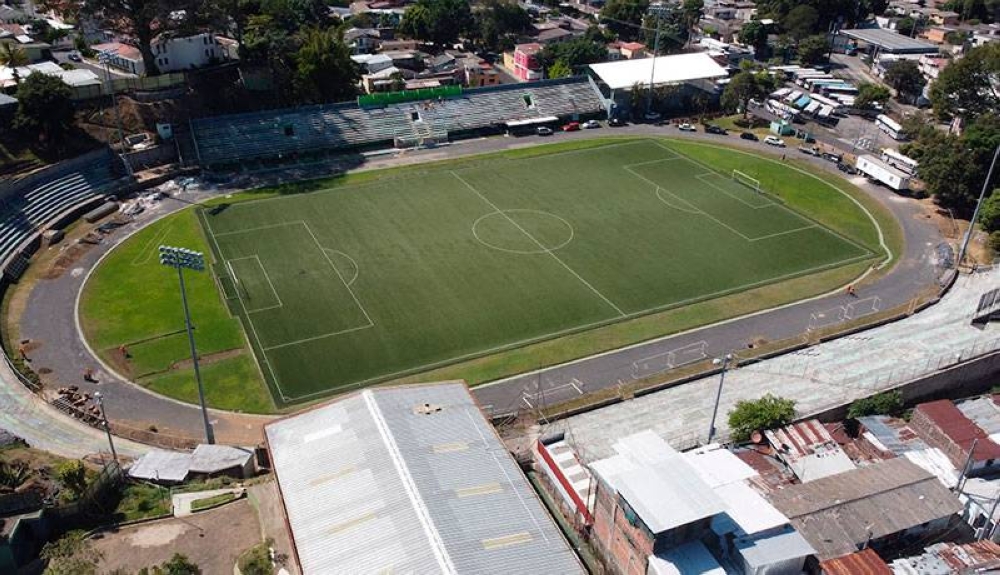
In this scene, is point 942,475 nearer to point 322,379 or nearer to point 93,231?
point 322,379

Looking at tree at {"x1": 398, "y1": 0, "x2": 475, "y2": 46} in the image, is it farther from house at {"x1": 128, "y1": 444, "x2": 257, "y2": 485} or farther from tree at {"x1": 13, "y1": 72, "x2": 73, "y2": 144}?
house at {"x1": 128, "y1": 444, "x2": 257, "y2": 485}

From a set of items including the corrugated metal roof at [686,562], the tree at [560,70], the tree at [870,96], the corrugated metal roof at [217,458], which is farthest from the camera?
the tree at [560,70]

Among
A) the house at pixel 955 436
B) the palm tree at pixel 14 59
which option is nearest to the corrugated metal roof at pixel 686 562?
the house at pixel 955 436

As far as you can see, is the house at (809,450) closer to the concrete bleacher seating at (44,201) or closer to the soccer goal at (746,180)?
the soccer goal at (746,180)

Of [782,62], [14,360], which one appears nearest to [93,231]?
[14,360]

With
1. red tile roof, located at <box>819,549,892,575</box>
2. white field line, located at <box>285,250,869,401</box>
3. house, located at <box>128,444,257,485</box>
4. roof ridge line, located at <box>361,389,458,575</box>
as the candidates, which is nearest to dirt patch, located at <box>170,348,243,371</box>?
white field line, located at <box>285,250,869,401</box>
